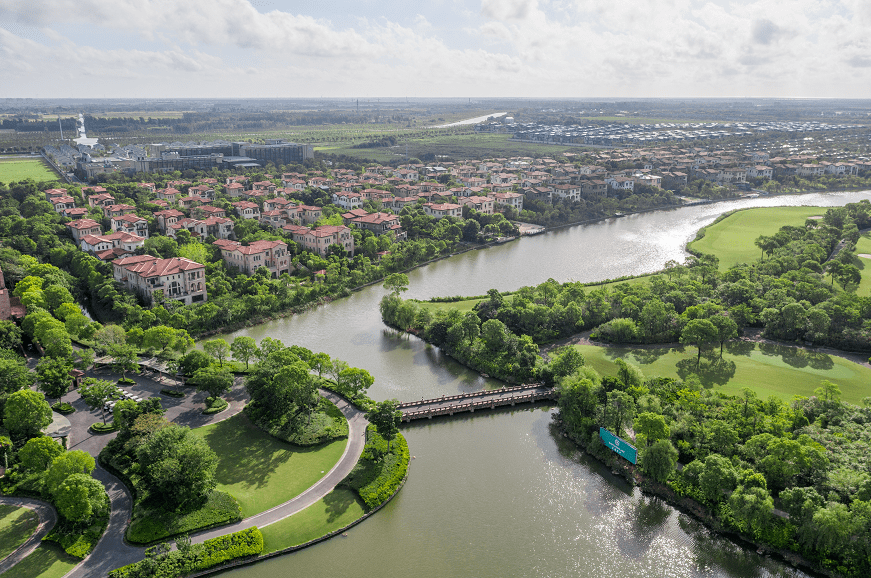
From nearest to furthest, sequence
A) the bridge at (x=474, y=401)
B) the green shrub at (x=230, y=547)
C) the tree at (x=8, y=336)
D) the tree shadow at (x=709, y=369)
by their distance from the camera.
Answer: the green shrub at (x=230, y=547), the bridge at (x=474, y=401), the tree shadow at (x=709, y=369), the tree at (x=8, y=336)

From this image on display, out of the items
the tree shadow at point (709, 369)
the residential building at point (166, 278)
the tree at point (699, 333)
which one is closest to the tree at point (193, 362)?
the residential building at point (166, 278)

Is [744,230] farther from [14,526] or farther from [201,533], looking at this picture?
[14,526]

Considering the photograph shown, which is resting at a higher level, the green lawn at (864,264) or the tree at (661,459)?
the green lawn at (864,264)

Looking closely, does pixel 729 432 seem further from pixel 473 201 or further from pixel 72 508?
pixel 473 201

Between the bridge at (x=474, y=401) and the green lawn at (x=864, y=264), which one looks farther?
the green lawn at (x=864, y=264)

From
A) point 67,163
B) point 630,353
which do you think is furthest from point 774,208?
point 67,163

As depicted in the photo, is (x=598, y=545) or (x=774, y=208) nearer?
(x=598, y=545)

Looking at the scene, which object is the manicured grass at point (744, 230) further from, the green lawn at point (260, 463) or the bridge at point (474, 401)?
the green lawn at point (260, 463)
